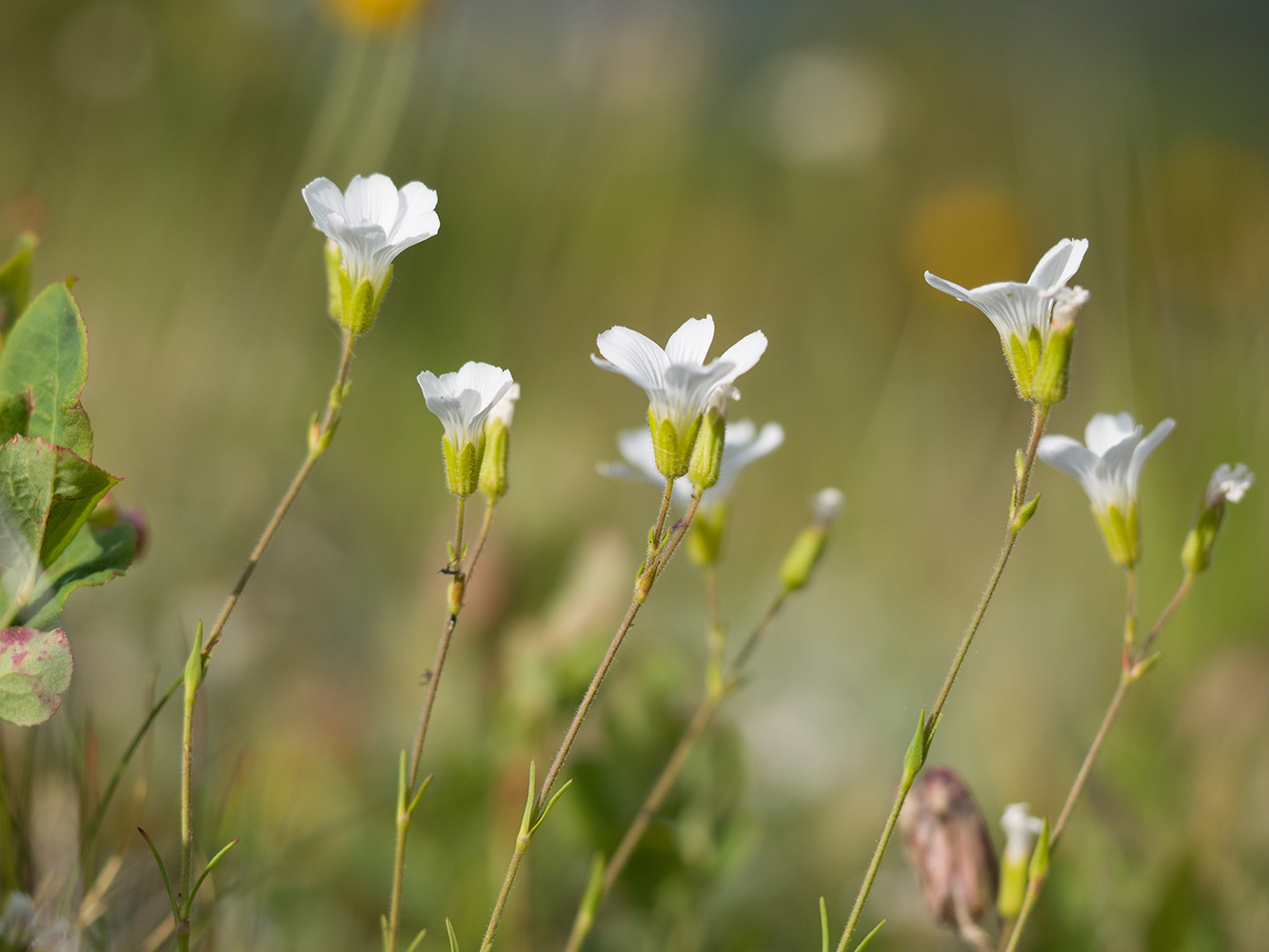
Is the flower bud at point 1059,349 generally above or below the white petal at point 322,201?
above

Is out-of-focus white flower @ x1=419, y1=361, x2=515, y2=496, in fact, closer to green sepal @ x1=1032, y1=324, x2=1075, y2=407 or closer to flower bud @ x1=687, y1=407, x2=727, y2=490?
flower bud @ x1=687, y1=407, x2=727, y2=490

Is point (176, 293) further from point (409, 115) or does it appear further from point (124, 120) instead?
point (409, 115)

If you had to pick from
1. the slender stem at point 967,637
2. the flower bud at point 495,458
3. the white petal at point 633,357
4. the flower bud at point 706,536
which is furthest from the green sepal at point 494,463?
the slender stem at point 967,637

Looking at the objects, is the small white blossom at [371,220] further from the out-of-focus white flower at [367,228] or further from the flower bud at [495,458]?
the flower bud at [495,458]

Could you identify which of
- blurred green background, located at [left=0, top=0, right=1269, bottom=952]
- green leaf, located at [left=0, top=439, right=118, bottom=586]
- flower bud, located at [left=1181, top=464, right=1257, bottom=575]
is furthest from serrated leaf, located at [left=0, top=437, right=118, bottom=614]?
flower bud, located at [left=1181, top=464, right=1257, bottom=575]

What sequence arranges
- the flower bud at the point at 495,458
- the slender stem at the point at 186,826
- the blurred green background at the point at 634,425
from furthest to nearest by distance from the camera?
the blurred green background at the point at 634,425 < the flower bud at the point at 495,458 < the slender stem at the point at 186,826

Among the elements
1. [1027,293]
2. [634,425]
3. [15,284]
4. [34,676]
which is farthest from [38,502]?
[634,425]
